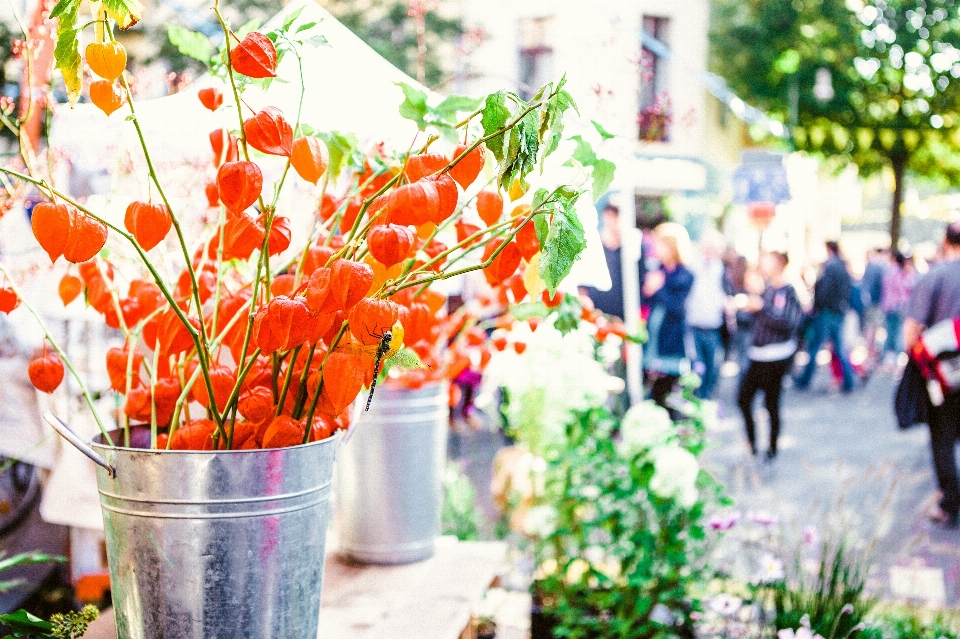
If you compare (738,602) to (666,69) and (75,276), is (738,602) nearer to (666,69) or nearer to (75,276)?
(75,276)

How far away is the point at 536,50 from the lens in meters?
14.6

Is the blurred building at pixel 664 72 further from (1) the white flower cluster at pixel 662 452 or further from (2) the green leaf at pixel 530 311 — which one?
(2) the green leaf at pixel 530 311

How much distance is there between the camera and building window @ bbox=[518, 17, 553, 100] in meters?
14.4

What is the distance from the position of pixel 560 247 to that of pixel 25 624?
1.09 meters

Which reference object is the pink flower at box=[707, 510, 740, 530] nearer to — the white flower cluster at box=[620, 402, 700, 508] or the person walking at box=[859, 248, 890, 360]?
the white flower cluster at box=[620, 402, 700, 508]

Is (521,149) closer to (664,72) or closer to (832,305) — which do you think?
(832,305)

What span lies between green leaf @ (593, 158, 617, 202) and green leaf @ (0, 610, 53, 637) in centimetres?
110

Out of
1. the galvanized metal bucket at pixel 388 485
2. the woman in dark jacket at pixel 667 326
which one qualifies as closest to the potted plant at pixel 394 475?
the galvanized metal bucket at pixel 388 485

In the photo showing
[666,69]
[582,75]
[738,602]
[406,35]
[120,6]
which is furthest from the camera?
[666,69]

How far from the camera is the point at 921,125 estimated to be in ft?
57.0

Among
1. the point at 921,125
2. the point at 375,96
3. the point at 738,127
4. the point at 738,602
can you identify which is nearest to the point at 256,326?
the point at 375,96

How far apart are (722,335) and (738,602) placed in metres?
6.90

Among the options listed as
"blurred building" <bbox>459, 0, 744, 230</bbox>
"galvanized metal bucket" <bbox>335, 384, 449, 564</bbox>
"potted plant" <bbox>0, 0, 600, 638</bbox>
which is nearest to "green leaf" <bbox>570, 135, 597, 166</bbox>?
"potted plant" <bbox>0, 0, 600, 638</bbox>

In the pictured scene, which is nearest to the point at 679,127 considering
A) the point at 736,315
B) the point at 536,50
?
the point at 536,50
